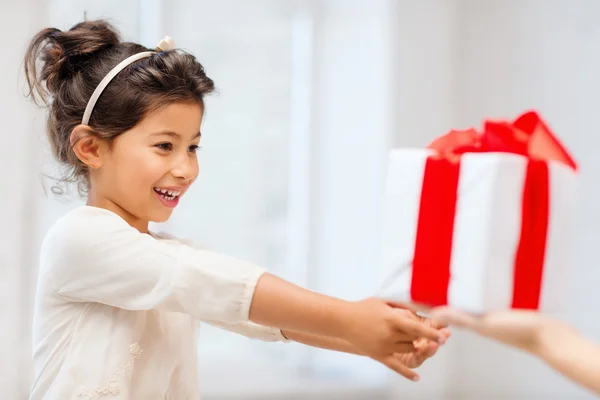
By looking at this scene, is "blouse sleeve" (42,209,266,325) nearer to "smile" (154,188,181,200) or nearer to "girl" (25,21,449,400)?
"girl" (25,21,449,400)

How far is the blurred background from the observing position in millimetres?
2373

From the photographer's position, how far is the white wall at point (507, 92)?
2303 mm

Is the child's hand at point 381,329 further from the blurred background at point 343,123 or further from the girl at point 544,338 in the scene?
the blurred background at point 343,123

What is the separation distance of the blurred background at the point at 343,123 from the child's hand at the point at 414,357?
1157 millimetres

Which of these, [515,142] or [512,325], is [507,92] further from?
[512,325]

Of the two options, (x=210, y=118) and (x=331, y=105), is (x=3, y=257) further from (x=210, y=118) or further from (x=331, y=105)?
(x=331, y=105)

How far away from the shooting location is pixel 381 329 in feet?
3.42

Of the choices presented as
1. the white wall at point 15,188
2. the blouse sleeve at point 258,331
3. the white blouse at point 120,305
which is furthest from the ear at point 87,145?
the white wall at point 15,188

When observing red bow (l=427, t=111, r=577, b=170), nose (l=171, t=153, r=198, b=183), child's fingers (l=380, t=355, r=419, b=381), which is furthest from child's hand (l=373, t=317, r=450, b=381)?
nose (l=171, t=153, r=198, b=183)

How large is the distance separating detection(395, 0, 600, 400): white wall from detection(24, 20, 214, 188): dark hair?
1428mm

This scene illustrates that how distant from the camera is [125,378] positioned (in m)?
1.19

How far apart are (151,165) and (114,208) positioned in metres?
0.11

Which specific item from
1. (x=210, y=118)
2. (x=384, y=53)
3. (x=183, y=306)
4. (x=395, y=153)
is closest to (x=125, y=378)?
(x=183, y=306)

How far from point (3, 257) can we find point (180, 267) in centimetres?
128
